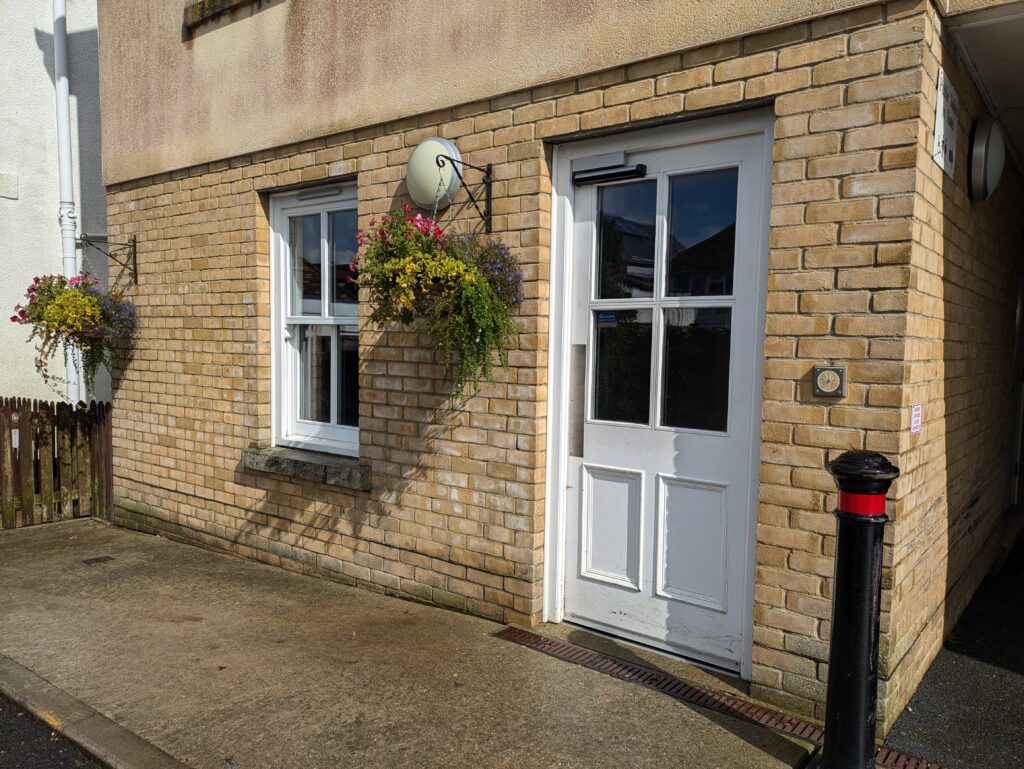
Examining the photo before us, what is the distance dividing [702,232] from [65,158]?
7.55 metres

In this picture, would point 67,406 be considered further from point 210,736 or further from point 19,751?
point 210,736

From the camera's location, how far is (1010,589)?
491cm

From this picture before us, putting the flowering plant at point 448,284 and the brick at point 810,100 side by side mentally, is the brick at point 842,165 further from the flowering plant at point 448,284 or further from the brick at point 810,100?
the flowering plant at point 448,284

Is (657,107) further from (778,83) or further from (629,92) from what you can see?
(778,83)

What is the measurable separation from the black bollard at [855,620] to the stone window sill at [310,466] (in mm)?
2965

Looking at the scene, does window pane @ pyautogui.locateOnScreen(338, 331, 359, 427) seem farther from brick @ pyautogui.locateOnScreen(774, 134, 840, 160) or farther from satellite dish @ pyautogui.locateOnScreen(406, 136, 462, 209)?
brick @ pyautogui.locateOnScreen(774, 134, 840, 160)

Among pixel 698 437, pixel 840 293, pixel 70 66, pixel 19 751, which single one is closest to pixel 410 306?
pixel 698 437

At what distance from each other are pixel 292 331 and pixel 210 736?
3.13 meters

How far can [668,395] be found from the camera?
379 cm

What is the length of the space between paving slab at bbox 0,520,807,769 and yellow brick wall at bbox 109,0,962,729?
401mm

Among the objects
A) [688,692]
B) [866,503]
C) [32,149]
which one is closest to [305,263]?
[688,692]

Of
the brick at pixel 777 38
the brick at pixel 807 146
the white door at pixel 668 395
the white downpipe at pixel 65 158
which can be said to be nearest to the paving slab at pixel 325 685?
the white door at pixel 668 395

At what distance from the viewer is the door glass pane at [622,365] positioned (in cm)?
390

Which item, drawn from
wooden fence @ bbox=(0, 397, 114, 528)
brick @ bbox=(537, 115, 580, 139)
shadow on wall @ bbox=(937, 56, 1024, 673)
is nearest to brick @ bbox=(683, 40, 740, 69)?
brick @ bbox=(537, 115, 580, 139)
